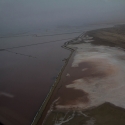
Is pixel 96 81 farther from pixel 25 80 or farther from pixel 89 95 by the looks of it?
pixel 25 80

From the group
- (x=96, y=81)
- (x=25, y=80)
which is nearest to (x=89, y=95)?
(x=96, y=81)

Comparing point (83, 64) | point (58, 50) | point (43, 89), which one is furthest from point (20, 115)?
point (58, 50)

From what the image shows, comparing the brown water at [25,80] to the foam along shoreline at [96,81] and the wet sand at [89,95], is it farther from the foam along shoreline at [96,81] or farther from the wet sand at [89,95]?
the foam along shoreline at [96,81]

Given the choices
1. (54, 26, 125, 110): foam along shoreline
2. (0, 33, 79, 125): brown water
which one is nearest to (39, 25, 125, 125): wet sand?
(54, 26, 125, 110): foam along shoreline

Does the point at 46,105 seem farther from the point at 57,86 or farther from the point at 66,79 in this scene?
the point at 66,79

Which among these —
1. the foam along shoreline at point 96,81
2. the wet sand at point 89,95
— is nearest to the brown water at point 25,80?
the wet sand at point 89,95
